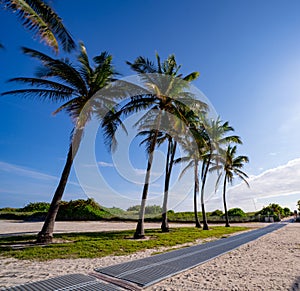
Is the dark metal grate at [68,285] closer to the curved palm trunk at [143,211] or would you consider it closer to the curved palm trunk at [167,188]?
the curved palm trunk at [143,211]

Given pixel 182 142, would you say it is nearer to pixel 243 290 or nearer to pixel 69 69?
pixel 69 69

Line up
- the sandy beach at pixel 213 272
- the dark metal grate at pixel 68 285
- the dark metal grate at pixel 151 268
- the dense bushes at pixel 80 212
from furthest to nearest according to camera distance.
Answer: the dense bushes at pixel 80 212
the dark metal grate at pixel 151 268
the sandy beach at pixel 213 272
the dark metal grate at pixel 68 285

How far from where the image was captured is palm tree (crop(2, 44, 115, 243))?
33.2 ft

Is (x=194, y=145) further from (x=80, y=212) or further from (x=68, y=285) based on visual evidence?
(x=80, y=212)

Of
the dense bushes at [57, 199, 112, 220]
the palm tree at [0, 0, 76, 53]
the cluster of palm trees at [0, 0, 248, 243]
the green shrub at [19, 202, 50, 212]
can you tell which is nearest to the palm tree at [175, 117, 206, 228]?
the cluster of palm trees at [0, 0, 248, 243]

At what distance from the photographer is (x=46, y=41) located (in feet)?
24.4

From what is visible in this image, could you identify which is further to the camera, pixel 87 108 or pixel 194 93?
pixel 194 93

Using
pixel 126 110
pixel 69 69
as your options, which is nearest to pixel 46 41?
pixel 69 69

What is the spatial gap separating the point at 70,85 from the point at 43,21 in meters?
3.79

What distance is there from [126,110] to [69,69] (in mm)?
3723

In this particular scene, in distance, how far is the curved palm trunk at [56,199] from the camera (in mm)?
9722

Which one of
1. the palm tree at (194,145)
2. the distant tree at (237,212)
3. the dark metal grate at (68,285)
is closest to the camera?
the dark metal grate at (68,285)

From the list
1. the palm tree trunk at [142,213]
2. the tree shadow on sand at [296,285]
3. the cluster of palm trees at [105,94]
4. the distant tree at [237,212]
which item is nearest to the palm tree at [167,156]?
the cluster of palm trees at [105,94]

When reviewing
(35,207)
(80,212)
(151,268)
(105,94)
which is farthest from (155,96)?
(35,207)
